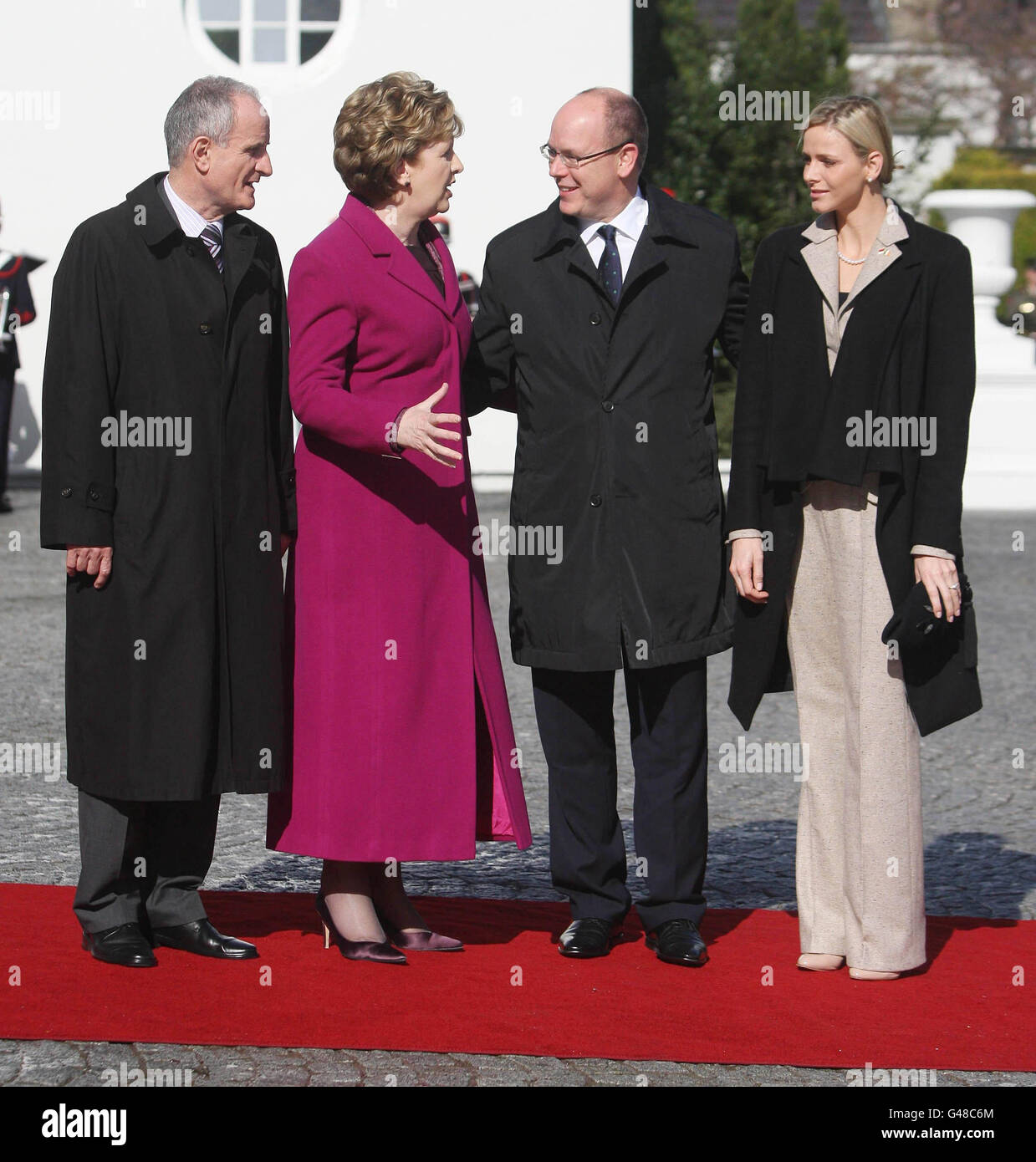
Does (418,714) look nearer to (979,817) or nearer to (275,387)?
(275,387)

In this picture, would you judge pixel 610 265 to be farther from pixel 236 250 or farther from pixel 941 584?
pixel 941 584

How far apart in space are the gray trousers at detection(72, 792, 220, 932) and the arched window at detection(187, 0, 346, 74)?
14.2 m

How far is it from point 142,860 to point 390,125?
186 cm

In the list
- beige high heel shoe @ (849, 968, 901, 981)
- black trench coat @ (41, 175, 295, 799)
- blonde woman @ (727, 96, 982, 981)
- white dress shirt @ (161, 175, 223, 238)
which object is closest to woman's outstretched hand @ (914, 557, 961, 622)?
blonde woman @ (727, 96, 982, 981)

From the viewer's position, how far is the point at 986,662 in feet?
32.3

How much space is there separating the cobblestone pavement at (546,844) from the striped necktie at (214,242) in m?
1.80

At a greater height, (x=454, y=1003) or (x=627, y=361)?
(x=627, y=361)

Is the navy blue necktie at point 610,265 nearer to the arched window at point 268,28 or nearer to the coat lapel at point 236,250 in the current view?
the coat lapel at point 236,250

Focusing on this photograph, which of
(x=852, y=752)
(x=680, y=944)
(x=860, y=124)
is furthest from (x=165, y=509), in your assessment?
(x=860, y=124)

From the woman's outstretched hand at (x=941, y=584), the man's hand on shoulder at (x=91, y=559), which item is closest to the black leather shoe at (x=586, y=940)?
the woman's outstretched hand at (x=941, y=584)

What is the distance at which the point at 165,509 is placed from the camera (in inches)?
190

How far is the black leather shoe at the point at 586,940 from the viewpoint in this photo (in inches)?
196

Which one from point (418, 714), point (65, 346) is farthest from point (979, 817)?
point (65, 346)

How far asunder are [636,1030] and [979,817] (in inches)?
103
